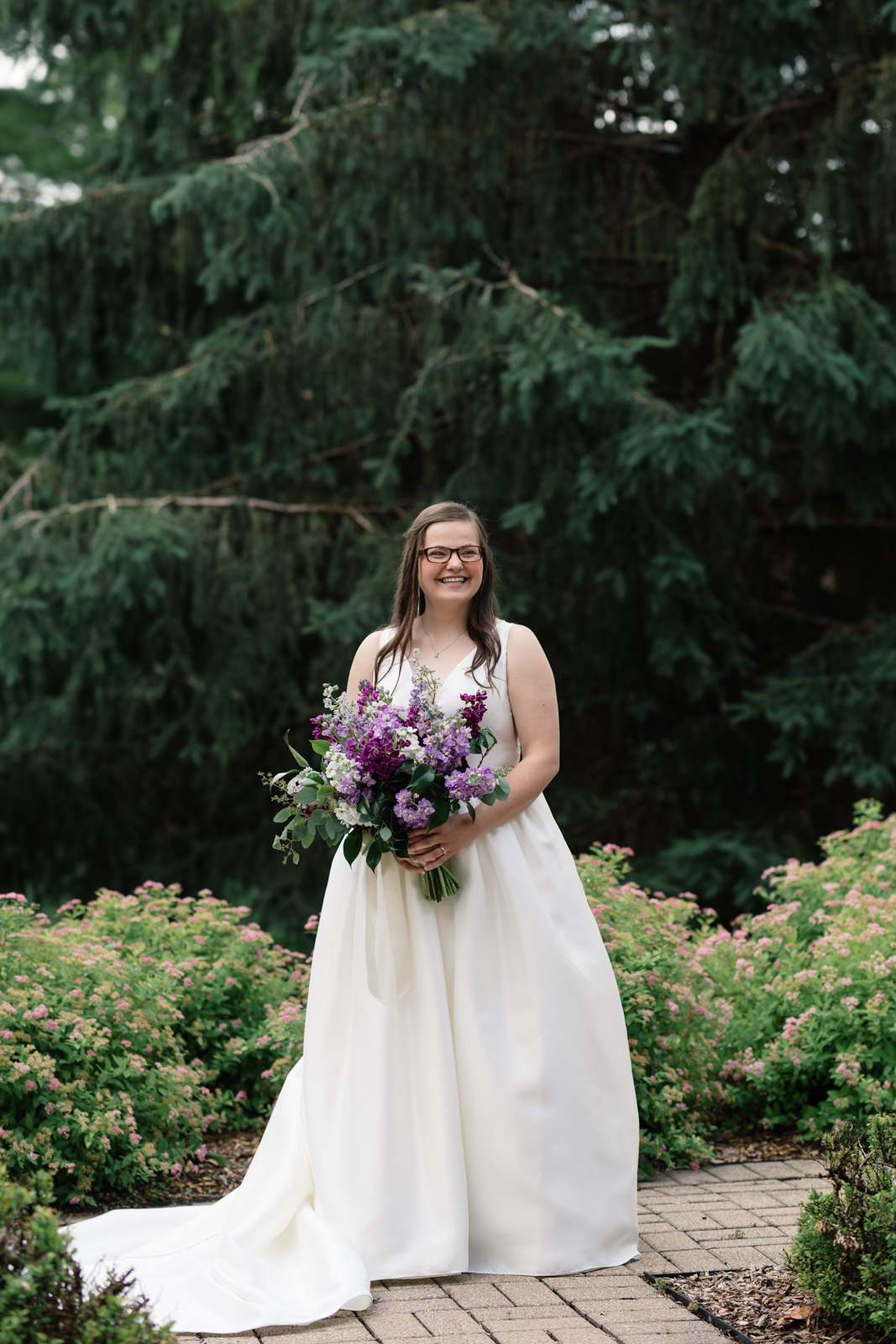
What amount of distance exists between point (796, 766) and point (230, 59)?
21.6 ft

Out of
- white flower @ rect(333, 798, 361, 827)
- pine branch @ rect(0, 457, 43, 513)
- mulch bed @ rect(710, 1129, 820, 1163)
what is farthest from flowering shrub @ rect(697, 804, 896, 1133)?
pine branch @ rect(0, 457, 43, 513)

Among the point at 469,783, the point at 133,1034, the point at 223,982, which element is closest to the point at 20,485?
the point at 223,982

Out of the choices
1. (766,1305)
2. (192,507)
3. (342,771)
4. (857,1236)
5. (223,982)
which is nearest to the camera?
(857,1236)

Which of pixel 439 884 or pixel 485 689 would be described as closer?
pixel 439 884

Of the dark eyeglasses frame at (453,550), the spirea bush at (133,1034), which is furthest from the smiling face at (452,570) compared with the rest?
the spirea bush at (133,1034)

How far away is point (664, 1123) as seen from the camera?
15.7 ft

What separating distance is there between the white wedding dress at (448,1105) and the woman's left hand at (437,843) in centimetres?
12

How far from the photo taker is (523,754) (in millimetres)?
3873

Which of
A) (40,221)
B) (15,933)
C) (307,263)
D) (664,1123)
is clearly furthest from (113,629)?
(664,1123)

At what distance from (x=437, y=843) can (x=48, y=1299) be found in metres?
1.54

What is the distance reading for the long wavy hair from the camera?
3.92 metres

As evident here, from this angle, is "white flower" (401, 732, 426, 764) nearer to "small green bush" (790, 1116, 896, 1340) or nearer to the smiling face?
the smiling face

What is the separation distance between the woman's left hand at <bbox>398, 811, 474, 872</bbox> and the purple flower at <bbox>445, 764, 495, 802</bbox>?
0.50 feet

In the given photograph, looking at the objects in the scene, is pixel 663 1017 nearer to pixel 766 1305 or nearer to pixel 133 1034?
pixel 766 1305
